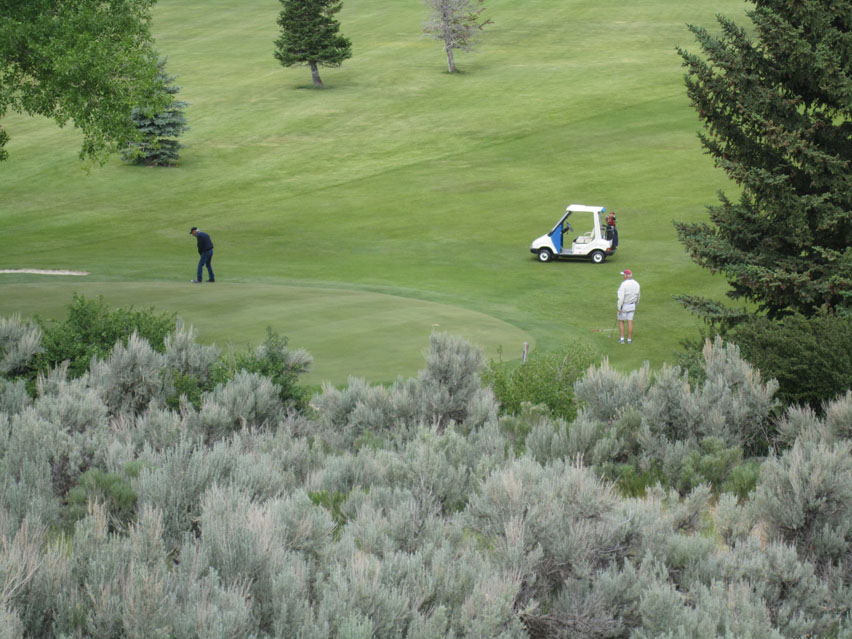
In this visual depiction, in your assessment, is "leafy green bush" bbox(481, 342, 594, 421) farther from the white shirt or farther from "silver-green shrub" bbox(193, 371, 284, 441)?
the white shirt

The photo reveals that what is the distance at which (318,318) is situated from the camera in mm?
18688

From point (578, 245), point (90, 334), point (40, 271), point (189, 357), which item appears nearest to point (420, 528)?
point (189, 357)

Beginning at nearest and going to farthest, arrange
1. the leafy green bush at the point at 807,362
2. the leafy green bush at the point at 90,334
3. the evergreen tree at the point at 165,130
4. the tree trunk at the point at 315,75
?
the leafy green bush at the point at 807,362, the leafy green bush at the point at 90,334, the evergreen tree at the point at 165,130, the tree trunk at the point at 315,75

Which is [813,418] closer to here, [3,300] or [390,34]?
[3,300]

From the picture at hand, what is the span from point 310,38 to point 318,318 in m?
50.7

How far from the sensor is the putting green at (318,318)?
15.9m

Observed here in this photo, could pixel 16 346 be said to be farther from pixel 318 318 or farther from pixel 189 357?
pixel 318 318

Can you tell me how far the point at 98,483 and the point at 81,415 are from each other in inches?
82.2

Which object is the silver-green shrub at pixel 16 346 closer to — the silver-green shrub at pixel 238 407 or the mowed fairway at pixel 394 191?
the silver-green shrub at pixel 238 407

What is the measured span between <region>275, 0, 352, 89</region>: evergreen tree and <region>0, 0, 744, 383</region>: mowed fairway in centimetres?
197

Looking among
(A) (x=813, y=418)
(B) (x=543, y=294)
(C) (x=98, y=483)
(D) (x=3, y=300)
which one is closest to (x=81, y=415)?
(C) (x=98, y=483)

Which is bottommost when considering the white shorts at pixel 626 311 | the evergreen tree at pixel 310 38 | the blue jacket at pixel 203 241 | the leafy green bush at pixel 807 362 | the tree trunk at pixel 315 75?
the white shorts at pixel 626 311

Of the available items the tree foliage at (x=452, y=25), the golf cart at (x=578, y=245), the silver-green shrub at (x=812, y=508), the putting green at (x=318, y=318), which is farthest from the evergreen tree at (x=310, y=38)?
the silver-green shrub at (x=812, y=508)

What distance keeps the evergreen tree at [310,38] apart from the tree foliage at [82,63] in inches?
1650
